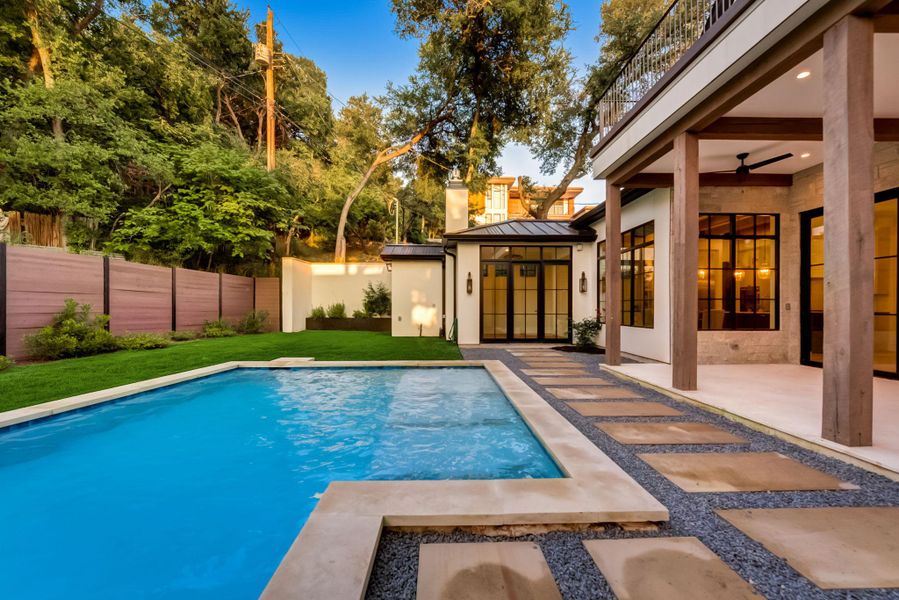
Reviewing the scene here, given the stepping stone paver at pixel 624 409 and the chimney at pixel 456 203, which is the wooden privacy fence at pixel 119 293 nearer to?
the chimney at pixel 456 203

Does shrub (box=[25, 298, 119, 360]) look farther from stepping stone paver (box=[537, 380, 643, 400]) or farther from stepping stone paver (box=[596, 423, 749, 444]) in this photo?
stepping stone paver (box=[596, 423, 749, 444])

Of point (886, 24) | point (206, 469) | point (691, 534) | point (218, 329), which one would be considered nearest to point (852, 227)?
point (886, 24)

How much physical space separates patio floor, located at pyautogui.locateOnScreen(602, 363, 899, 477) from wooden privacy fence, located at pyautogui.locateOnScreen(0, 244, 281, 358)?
9610mm

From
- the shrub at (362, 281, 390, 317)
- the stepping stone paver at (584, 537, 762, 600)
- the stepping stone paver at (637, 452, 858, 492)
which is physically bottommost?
the stepping stone paver at (637, 452, 858, 492)

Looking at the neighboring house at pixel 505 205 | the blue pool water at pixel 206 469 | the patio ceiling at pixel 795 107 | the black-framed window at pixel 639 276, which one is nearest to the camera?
the blue pool water at pixel 206 469

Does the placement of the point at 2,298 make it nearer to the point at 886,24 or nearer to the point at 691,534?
the point at 691,534

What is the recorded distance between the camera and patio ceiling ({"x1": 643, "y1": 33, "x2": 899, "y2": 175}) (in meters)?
3.07

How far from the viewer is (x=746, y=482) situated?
213 cm

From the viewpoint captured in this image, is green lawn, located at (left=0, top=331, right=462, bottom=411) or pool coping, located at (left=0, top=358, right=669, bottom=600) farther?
green lawn, located at (left=0, top=331, right=462, bottom=411)

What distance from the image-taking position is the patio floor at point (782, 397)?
2.50 m

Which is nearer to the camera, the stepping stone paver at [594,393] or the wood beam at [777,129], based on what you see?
the wood beam at [777,129]

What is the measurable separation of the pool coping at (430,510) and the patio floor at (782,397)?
172 centimetres

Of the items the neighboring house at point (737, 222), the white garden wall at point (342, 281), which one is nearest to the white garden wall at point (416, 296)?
the neighboring house at point (737, 222)

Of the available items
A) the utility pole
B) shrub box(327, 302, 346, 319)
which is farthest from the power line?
shrub box(327, 302, 346, 319)
